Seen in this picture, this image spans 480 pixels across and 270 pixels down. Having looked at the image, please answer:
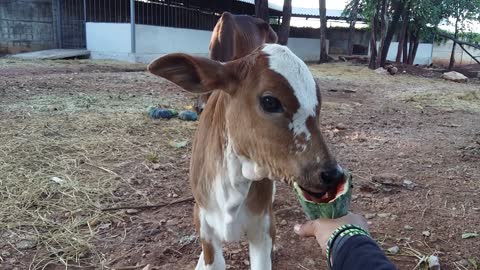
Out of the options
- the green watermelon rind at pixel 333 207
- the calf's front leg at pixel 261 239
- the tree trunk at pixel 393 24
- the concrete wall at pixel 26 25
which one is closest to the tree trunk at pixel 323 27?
the tree trunk at pixel 393 24

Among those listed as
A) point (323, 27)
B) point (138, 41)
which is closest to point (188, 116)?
point (138, 41)

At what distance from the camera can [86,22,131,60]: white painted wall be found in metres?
14.7

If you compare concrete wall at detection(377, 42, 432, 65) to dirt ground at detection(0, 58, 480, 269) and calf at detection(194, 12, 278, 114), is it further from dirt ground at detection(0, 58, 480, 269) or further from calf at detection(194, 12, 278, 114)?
calf at detection(194, 12, 278, 114)

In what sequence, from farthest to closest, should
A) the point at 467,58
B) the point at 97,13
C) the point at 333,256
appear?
the point at 467,58
the point at 97,13
the point at 333,256

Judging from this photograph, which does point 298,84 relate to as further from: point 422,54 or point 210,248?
point 422,54

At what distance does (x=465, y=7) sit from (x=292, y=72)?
20216 millimetres

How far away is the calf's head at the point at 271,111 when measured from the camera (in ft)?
6.05

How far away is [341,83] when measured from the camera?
1178 cm

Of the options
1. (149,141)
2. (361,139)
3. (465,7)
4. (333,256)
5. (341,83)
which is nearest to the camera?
(333,256)

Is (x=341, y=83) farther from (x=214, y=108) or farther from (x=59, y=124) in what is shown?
(x=214, y=108)

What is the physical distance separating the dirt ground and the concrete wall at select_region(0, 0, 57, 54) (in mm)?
8963

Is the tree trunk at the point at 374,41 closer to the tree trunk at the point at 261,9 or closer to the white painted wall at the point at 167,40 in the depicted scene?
the tree trunk at the point at 261,9

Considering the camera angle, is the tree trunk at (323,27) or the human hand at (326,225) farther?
the tree trunk at (323,27)

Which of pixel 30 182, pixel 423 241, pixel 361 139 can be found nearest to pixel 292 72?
pixel 423 241
